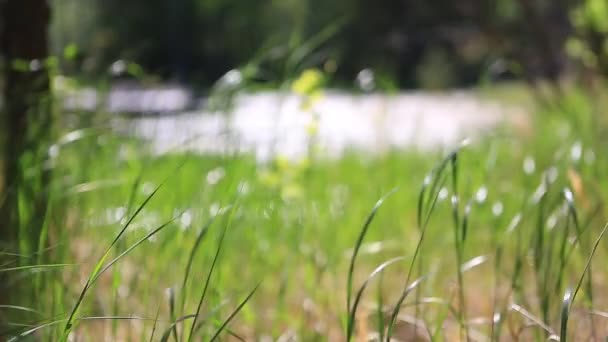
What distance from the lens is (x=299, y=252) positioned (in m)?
1.70

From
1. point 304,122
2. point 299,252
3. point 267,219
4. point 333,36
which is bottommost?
point 299,252

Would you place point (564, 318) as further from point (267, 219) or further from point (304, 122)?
point (304, 122)

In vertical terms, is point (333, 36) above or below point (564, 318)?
above

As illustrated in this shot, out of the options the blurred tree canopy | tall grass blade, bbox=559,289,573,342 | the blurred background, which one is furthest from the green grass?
the blurred tree canopy

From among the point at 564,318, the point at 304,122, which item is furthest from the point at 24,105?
the point at 564,318

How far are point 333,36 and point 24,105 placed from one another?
7.46m

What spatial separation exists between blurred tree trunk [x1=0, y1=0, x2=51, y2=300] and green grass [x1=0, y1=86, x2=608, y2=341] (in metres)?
0.06

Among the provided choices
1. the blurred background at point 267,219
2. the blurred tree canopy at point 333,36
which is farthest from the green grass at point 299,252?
the blurred tree canopy at point 333,36

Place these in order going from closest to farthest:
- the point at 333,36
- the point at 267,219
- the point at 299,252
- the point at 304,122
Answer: the point at 267,219
the point at 299,252
the point at 304,122
the point at 333,36

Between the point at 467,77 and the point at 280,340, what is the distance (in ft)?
39.0

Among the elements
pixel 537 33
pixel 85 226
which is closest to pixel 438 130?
pixel 537 33

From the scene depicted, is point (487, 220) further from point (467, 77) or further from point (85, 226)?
point (467, 77)

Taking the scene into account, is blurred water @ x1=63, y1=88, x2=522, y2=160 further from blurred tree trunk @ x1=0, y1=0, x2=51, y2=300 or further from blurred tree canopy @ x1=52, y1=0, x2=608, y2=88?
blurred tree trunk @ x1=0, y1=0, x2=51, y2=300

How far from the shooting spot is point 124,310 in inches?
58.6
